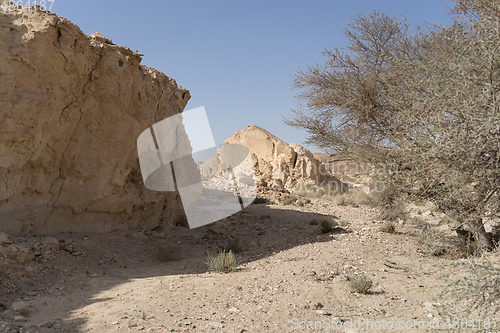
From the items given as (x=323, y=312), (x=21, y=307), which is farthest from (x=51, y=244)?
(x=323, y=312)

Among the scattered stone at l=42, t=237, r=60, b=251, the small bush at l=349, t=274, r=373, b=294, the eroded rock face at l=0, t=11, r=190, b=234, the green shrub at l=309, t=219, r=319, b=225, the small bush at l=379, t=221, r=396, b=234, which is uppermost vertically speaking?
the eroded rock face at l=0, t=11, r=190, b=234

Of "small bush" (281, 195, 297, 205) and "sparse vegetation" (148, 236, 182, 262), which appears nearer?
"sparse vegetation" (148, 236, 182, 262)

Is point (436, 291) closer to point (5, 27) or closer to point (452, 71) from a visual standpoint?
point (452, 71)

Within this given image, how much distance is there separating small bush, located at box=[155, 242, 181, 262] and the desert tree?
4.37 m

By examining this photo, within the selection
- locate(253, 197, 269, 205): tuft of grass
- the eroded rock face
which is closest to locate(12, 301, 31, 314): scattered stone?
the eroded rock face

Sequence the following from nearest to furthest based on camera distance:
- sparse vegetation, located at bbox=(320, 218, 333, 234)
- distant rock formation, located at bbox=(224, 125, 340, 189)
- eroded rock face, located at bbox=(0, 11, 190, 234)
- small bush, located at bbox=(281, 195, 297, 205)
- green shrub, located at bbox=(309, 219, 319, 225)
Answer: eroded rock face, located at bbox=(0, 11, 190, 234) → sparse vegetation, located at bbox=(320, 218, 333, 234) → green shrub, located at bbox=(309, 219, 319, 225) → small bush, located at bbox=(281, 195, 297, 205) → distant rock formation, located at bbox=(224, 125, 340, 189)

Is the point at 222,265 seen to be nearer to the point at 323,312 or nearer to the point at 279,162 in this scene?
the point at 323,312

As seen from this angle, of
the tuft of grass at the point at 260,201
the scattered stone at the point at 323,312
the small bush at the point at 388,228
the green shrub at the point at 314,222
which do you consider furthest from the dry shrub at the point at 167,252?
the tuft of grass at the point at 260,201

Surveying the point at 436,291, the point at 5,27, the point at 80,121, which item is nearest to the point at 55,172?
the point at 80,121

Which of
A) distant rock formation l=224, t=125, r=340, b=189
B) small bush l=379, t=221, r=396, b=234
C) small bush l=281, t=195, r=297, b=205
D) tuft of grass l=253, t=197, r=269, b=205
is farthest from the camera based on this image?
distant rock formation l=224, t=125, r=340, b=189

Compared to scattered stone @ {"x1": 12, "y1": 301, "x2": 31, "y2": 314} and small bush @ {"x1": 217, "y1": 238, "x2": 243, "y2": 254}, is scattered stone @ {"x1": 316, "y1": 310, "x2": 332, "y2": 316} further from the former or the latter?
scattered stone @ {"x1": 12, "y1": 301, "x2": 31, "y2": 314}

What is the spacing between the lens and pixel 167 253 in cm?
693

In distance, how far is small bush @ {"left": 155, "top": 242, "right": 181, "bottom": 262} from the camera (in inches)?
272

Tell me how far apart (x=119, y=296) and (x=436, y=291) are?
4.53m
